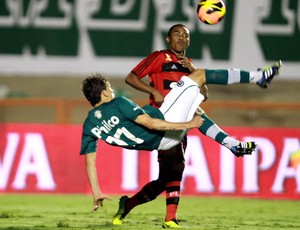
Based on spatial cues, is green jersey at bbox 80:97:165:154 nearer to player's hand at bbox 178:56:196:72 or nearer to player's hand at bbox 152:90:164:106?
player's hand at bbox 152:90:164:106

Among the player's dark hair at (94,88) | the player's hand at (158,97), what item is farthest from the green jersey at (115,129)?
the player's hand at (158,97)

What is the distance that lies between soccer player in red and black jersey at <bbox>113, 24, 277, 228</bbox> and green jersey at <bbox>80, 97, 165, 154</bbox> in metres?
0.47

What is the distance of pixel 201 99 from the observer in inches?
386

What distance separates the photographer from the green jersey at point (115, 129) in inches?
371

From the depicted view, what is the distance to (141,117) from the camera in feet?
30.3

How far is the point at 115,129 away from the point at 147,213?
2.86 meters

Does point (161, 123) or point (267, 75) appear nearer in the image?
point (161, 123)

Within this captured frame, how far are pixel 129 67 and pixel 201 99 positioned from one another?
11886 millimetres

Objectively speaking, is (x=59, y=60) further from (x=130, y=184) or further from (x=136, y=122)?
(x=136, y=122)

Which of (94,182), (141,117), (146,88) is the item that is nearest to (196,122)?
(141,117)

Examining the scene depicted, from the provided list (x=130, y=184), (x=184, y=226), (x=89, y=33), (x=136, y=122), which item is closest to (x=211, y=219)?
(x=184, y=226)

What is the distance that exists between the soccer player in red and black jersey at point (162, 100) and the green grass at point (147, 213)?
0.26m

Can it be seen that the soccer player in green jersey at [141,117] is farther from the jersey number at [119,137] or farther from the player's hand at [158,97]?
the player's hand at [158,97]

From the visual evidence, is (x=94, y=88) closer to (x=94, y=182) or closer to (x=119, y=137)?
(x=119, y=137)
